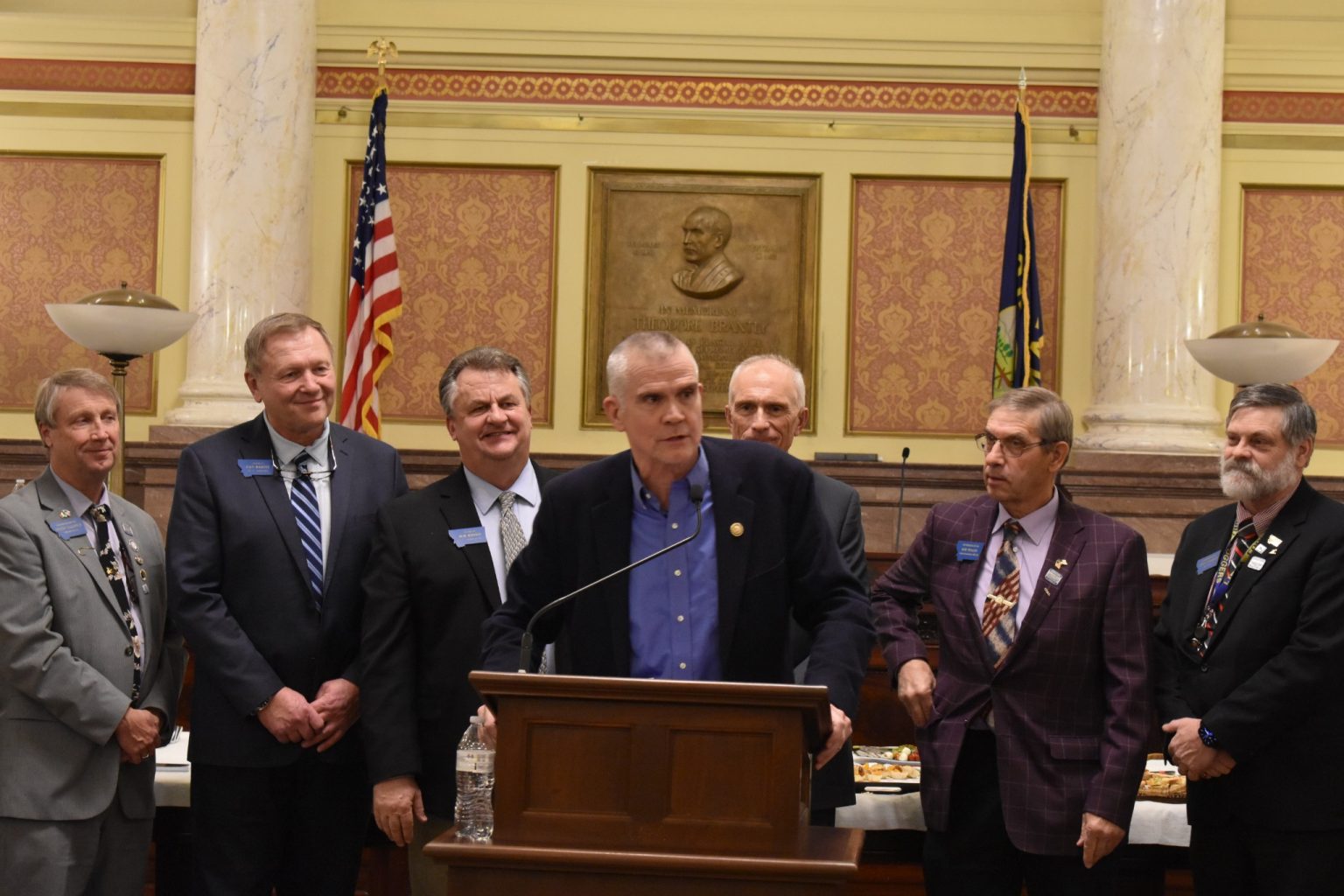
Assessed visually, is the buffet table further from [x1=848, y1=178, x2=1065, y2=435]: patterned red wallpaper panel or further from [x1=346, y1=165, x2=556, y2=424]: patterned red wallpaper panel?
[x1=346, y1=165, x2=556, y2=424]: patterned red wallpaper panel

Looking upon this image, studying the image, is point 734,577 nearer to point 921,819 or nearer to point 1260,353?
point 921,819

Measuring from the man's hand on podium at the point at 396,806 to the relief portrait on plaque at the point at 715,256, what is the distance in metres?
5.37

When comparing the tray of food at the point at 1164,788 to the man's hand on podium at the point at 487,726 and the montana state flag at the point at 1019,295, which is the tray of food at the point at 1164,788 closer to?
the man's hand on podium at the point at 487,726

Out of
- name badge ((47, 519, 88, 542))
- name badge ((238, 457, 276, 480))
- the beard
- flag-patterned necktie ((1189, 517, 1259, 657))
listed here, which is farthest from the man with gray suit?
the beard

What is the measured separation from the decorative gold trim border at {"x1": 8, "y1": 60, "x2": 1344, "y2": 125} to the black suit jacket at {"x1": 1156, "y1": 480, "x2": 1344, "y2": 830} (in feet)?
17.3

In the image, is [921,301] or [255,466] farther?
[921,301]

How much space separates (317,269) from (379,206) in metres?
1.11

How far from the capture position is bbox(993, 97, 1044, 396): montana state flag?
7.39 meters

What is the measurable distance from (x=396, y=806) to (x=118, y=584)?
86 centimetres

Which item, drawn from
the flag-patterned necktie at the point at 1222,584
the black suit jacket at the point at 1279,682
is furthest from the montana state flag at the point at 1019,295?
the black suit jacket at the point at 1279,682

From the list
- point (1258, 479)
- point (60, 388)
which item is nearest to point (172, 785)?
point (60, 388)

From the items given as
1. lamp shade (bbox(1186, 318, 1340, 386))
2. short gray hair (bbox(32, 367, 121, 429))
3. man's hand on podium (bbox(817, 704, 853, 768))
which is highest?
lamp shade (bbox(1186, 318, 1340, 386))

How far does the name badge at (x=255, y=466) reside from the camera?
11.4ft

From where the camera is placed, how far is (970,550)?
344cm
